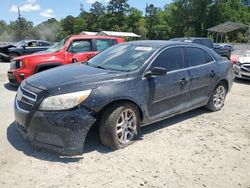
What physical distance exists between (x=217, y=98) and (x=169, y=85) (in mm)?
1986

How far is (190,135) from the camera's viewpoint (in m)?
4.95

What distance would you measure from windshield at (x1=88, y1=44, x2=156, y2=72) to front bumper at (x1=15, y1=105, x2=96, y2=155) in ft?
4.01

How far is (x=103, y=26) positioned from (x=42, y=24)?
3824cm

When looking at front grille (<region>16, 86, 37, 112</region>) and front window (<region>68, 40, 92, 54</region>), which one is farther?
front window (<region>68, 40, 92, 54</region>)

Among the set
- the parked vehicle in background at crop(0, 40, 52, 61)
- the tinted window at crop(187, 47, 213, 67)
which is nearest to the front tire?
the tinted window at crop(187, 47, 213, 67)

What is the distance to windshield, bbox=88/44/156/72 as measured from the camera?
185 inches

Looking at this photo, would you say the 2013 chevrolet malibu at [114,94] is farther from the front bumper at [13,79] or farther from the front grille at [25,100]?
the front bumper at [13,79]

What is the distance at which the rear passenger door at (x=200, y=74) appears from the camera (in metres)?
Result: 5.47

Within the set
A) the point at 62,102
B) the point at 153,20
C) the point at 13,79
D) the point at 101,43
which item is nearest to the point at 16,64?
the point at 13,79

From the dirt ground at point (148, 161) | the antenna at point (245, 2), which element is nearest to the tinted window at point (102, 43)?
the dirt ground at point (148, 161)

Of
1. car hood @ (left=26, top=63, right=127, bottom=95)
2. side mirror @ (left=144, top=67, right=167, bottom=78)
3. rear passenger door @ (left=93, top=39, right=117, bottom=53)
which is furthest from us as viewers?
rear passenger door @ (left=93, top=39, right=117, bottom=53)

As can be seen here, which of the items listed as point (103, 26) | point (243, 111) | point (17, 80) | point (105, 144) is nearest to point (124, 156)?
point (105, 144)

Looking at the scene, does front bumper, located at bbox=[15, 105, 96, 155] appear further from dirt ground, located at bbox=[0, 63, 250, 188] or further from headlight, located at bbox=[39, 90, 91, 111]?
dirt ground, located at bbox=[0, 63, 250, 188]

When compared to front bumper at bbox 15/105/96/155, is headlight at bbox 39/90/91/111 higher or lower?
higher
